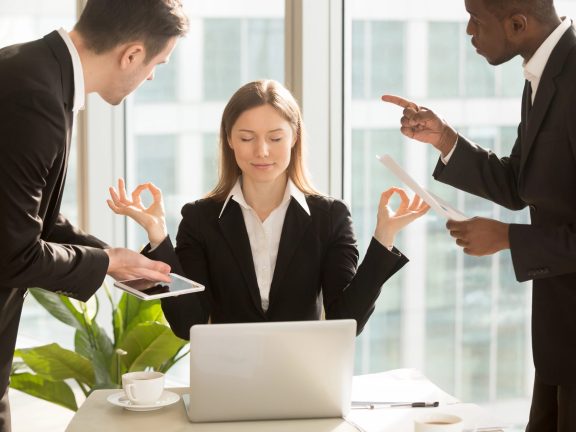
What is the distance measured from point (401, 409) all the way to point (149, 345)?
5.36 feet

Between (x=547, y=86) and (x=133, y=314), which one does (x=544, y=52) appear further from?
(x=133, y=314)

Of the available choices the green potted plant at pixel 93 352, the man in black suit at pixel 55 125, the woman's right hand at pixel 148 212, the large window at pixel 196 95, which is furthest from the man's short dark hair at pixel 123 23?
the large window at pixel 196 95

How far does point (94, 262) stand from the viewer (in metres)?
1.96

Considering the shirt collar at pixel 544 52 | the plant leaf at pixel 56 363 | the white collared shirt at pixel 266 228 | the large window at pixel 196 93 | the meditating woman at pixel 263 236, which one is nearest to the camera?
the shirt collar at pixel 544 52

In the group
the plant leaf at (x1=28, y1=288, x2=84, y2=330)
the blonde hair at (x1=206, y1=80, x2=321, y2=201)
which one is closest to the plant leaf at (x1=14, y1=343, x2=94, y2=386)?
the plant leaf at (x1=28, y1=288, x2=84, y2=330)

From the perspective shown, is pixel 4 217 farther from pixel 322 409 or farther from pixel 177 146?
pixel 177 146

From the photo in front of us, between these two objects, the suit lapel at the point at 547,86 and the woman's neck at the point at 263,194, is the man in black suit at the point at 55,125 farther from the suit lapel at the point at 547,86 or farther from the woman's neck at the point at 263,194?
the suit lapel at the point at 547,86

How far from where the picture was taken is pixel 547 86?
199cm

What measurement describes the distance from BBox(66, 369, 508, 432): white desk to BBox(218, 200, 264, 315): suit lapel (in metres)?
0.49

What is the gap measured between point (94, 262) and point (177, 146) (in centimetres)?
244

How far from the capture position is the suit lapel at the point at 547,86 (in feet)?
6.48

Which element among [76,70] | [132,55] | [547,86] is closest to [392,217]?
[547,86]

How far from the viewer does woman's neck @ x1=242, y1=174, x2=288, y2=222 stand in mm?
2566

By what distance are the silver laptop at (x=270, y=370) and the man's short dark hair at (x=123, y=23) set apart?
2.26ft
